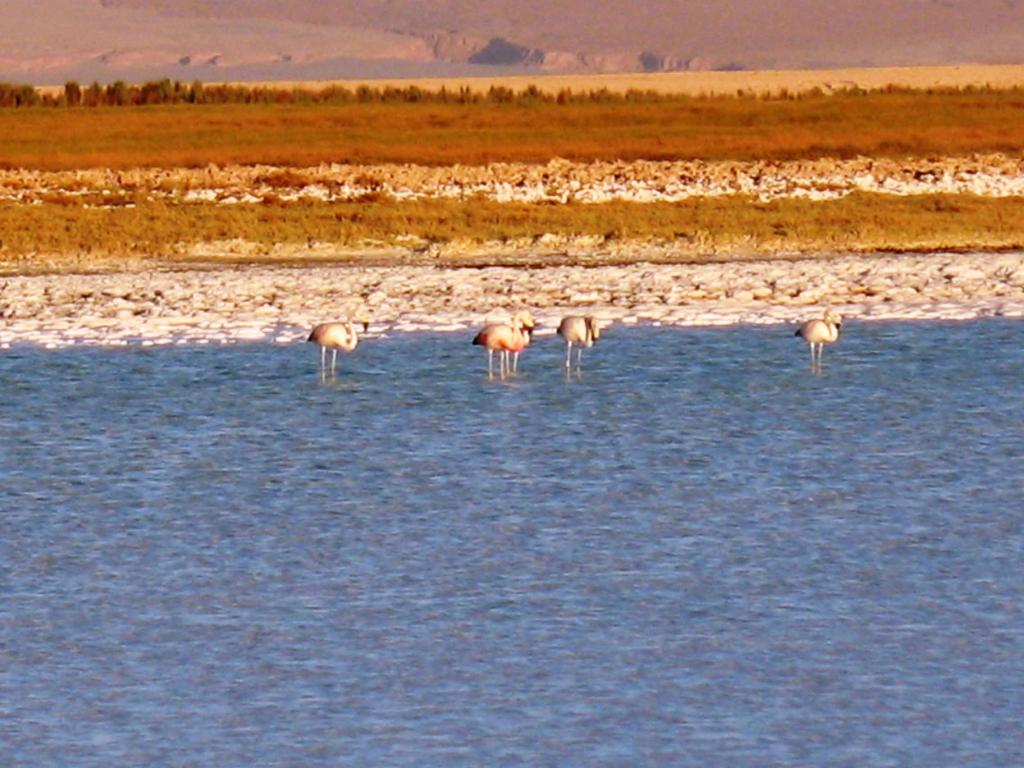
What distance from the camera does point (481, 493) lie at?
1321 centimetres

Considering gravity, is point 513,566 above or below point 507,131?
below

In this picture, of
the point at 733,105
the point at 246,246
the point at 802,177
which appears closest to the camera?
the point at 246,246

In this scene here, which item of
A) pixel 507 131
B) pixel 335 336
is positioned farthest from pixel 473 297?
pixel 507 131

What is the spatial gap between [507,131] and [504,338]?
33.0 meters

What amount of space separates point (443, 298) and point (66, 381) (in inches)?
212

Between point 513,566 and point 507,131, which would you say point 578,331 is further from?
point 507,131

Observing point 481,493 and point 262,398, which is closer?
point 481,493

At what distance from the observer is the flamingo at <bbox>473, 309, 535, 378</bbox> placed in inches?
696

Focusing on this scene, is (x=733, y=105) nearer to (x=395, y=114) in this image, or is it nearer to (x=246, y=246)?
(x=395, y=114)

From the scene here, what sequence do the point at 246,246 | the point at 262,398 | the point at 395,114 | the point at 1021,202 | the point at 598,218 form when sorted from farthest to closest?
the point at 395,114 < the point at 1021,202 < the point at 598,218 < the point at 246,246 < the point at 262,398

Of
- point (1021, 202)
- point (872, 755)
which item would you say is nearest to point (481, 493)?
point (872, 755)

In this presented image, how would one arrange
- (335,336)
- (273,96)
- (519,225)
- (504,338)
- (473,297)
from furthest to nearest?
(273,96) < (519,225) < (473,297) < (335,336) < (504,338)

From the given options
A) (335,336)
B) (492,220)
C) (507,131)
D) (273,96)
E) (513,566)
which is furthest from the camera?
(273,96)

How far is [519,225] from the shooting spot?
29.1 m
